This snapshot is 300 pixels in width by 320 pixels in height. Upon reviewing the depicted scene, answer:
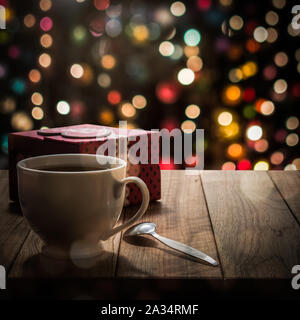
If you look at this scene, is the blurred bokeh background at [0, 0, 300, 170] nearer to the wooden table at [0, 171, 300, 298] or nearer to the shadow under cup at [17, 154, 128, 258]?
the wooden table at [0, 171, 300, 298]

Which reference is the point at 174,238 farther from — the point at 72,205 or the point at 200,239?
the point at 72,205

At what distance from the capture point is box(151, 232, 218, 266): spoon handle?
0.50 meters

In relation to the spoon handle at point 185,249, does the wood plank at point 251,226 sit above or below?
below

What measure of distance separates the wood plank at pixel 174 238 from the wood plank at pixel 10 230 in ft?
0.40

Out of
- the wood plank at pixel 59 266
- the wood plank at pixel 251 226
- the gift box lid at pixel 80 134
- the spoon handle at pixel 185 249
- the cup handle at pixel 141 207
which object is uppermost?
the gift box lid at pixel 80 134

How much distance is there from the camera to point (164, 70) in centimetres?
150

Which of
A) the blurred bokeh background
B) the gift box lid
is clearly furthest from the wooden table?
the blurred bokeh background

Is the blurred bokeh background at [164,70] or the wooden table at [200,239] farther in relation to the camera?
the blurred bokeh background at [164,70]

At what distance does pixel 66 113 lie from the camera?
1543mm

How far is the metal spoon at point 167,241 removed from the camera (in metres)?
0.51

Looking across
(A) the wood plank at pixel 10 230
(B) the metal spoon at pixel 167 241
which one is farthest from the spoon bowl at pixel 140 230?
(A) the wood plank at pixel 10 230

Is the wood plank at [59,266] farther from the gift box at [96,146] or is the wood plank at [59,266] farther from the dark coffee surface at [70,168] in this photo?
the gift box at [96,146]
